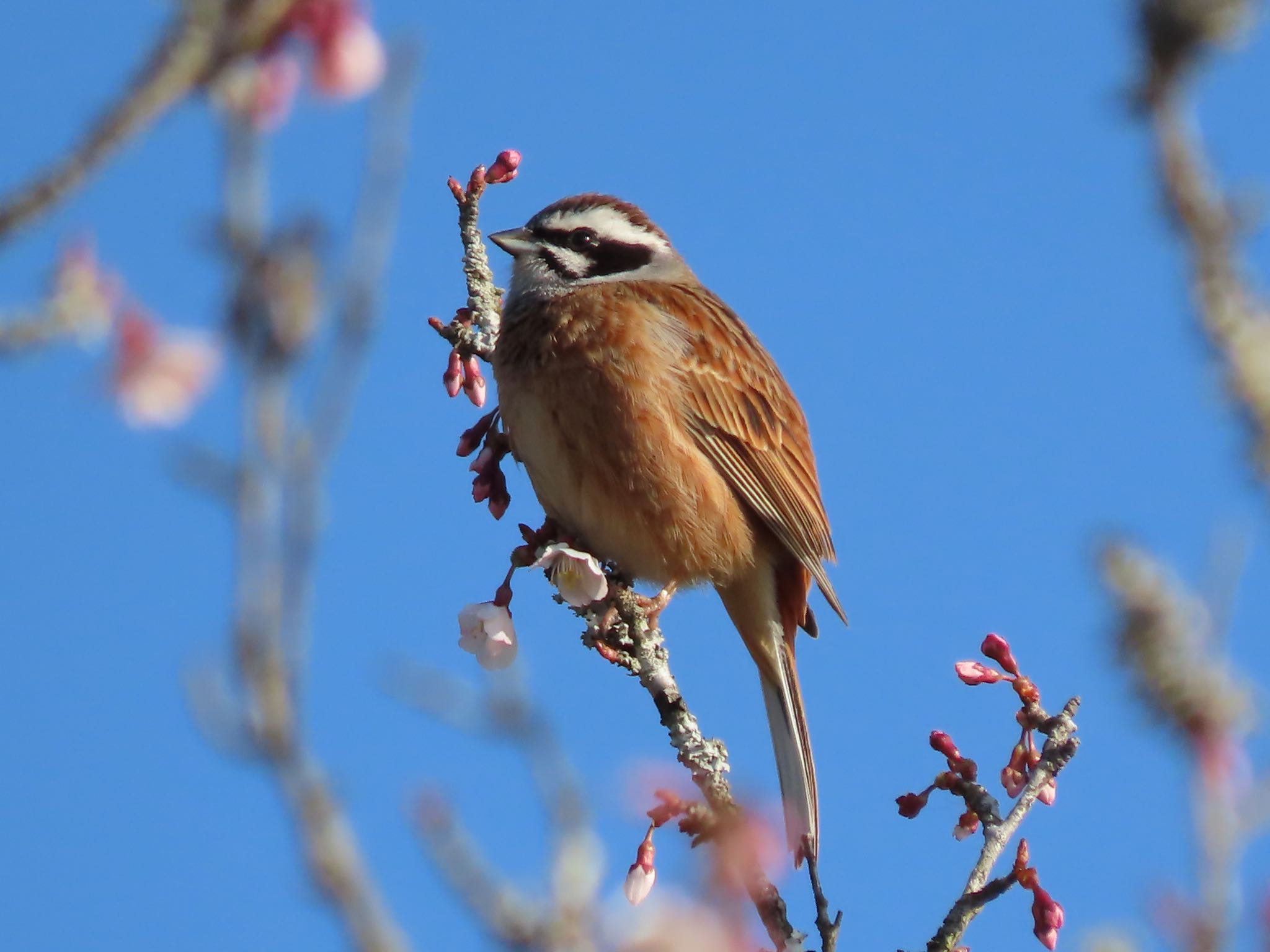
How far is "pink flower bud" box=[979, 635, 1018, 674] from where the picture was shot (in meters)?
4.02

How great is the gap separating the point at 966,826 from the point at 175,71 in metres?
3.13

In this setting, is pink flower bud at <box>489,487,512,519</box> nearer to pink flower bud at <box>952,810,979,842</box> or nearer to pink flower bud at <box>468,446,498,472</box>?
pink flower bud at <box>468,446,498,472</box>

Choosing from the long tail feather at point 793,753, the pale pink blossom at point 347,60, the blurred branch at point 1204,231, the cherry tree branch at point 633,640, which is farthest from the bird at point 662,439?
the blurred branch at point 1204,231

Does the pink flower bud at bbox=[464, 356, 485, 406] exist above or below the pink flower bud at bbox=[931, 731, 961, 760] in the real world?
above

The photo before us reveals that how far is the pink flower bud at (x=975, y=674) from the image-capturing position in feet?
13.3

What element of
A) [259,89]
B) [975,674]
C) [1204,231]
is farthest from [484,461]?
[1204,231]

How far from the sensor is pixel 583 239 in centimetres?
638

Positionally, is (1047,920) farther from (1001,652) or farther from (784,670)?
(784,670)

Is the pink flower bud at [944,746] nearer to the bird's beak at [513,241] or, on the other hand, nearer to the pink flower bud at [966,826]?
the pink flower bud at [966,826]

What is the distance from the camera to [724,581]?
19.4ft

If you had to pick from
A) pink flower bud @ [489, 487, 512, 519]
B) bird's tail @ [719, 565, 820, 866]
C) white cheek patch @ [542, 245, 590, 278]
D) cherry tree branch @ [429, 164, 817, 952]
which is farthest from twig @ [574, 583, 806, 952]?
white cheek patch @ [542, 245, 590, 278]

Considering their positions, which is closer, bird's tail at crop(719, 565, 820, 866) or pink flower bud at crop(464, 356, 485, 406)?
pink flower bud at crop(464, 356, 485, 406)

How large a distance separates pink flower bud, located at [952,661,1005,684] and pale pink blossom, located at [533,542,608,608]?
1.10m

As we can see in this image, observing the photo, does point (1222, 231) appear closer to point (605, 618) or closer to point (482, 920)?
point (482, 920)
